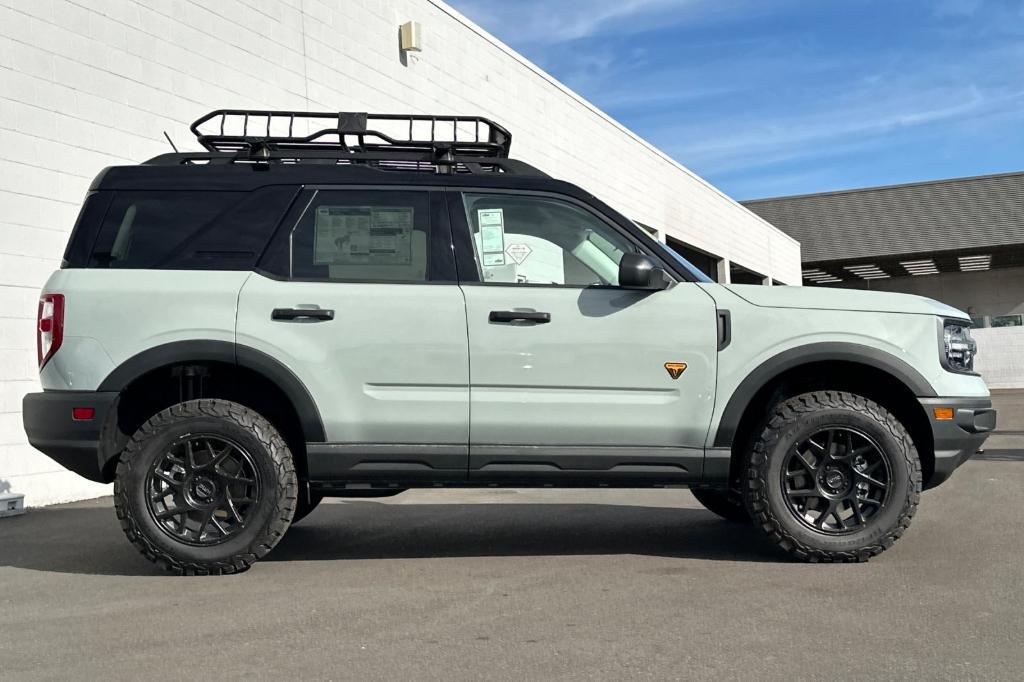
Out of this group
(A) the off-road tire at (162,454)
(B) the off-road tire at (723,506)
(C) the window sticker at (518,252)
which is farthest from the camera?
(B) the off-road tire at (723,506)

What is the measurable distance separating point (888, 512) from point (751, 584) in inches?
34.8

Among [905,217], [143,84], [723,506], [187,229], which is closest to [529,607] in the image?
[187,229]

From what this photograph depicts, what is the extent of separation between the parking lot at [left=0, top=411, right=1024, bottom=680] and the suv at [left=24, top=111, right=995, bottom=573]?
0.43 m

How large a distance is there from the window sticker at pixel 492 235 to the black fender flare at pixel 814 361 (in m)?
1.39

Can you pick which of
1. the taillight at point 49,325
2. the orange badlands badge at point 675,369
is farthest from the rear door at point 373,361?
the orange badlands badge at point 675,369

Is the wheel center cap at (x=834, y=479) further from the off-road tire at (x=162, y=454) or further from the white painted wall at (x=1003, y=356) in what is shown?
the white painted wall at (x=1003, y=356)

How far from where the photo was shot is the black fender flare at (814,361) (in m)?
5.16

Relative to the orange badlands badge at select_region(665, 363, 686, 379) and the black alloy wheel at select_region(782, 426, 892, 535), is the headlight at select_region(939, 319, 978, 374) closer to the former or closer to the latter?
the black alloy wheel at select_region(782, 426, 892, 535)

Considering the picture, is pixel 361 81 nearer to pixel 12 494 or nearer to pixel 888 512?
pixel 12 494

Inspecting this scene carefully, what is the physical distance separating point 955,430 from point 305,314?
10.9 ft

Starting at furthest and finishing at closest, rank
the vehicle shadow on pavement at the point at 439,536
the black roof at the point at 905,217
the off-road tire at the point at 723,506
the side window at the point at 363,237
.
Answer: the black roof at the point at 905,217 < the off-road tire at the point at 723,506 < the vehicle shadow on pavement at the point at 439,536 < the side window at the point at 363,237

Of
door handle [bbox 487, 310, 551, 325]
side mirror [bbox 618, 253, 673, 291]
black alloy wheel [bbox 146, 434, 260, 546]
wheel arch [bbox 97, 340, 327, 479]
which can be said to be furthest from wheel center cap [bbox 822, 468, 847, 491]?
black alloy wheel [bbox 146, 434, 260, 546]

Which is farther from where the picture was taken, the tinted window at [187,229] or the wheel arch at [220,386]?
the tinted window at [187,229]

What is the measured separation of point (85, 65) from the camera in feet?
30.1
